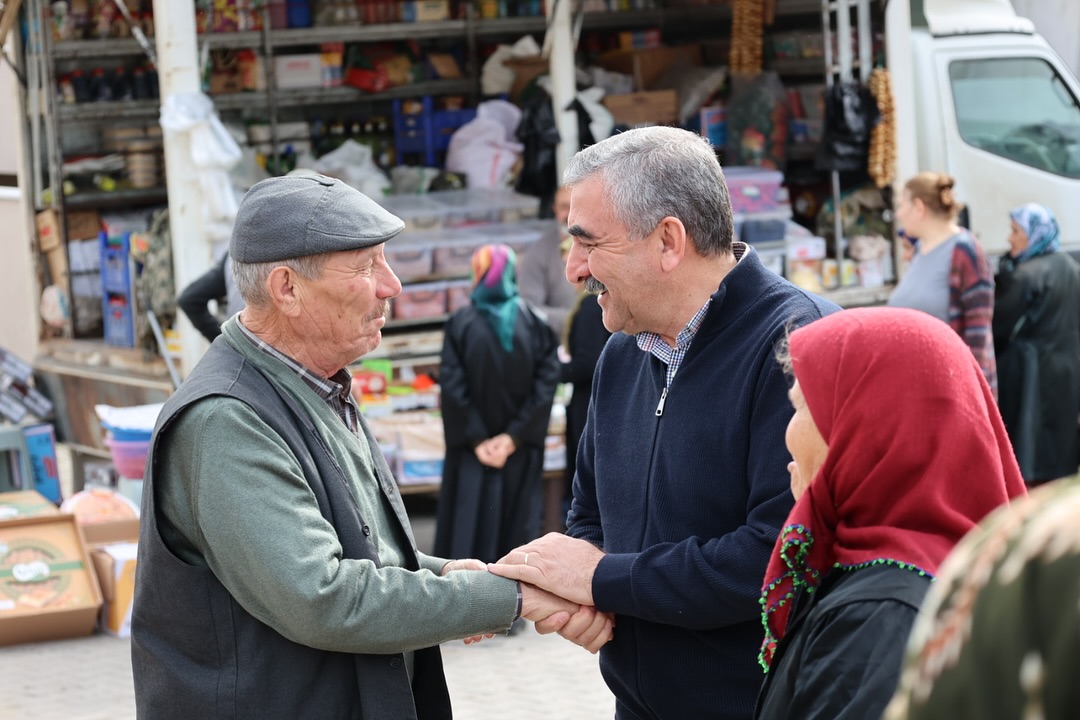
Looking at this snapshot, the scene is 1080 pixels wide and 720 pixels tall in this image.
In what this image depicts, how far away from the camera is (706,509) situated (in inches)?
96.5

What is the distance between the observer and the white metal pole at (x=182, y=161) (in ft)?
25.2

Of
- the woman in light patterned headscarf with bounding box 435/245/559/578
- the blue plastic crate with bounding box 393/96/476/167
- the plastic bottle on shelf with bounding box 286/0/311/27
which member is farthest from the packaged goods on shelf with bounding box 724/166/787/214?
the plastic bottle on shelf with bounding box 286/0/311/27

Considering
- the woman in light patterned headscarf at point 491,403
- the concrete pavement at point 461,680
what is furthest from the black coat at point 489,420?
the concrete pavement at point 461,680

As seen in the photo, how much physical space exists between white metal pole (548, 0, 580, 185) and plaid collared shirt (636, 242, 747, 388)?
6096mm

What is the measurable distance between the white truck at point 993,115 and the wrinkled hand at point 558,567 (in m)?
7.29

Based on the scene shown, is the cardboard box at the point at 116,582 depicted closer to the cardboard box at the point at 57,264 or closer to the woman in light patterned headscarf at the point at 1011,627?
the cardboard box at the point at 57,264

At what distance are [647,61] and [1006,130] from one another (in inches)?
106

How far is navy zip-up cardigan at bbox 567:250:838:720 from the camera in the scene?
7.75 feet

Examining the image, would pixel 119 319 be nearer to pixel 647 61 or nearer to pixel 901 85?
pixel 647 61

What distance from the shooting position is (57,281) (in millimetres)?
10109

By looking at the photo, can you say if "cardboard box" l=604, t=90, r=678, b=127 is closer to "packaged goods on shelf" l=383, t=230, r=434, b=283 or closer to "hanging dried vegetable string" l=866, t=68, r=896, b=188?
"hanging dried vegetable string" l=866, t=68, r=896, b=188

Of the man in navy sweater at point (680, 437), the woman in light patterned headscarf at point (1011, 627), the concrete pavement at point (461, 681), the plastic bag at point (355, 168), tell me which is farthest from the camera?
the plastic bag at point (355, 168)

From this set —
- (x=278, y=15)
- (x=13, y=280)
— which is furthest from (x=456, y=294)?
(x=13, y=280)

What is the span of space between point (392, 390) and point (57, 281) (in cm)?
346
